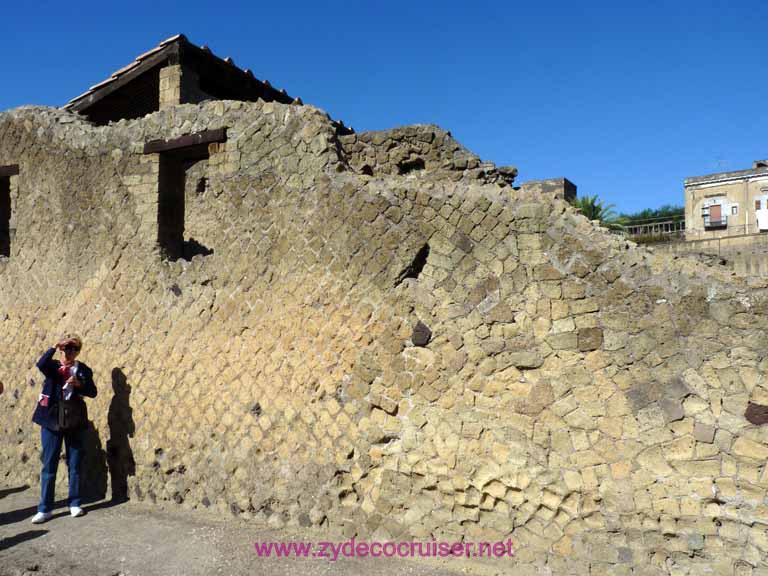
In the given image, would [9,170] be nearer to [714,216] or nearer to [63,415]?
[63,415]

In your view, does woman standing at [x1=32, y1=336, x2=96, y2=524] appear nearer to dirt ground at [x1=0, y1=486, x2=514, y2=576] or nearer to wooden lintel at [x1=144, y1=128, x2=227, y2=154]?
dirt ground at [x1=0, y1=486, x2=514, y2=576]

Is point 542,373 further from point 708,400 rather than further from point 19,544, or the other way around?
point 19,544

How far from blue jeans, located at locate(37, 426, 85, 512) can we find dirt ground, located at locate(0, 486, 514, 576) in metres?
0.17

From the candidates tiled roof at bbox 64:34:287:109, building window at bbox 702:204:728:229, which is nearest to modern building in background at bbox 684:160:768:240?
building window at bbox 702:204:728:229

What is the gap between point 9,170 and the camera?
7098mm

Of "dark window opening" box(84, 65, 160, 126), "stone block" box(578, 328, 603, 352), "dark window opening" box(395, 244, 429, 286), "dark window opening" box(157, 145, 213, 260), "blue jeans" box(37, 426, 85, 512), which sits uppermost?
"dark window opening" box(84, 65, 160, 126)

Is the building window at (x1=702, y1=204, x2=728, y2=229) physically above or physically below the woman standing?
above

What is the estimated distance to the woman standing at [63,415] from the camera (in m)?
5.53

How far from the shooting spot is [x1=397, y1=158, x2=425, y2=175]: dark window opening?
5.57m

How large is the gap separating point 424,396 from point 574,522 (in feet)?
4.14

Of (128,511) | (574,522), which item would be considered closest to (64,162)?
(128,511)

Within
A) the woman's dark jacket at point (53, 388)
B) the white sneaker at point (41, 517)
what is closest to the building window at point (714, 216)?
the woman's dark jacket at point (53, 388)

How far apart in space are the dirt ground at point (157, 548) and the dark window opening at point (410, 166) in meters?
3.06

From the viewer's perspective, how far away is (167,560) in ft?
14.9
